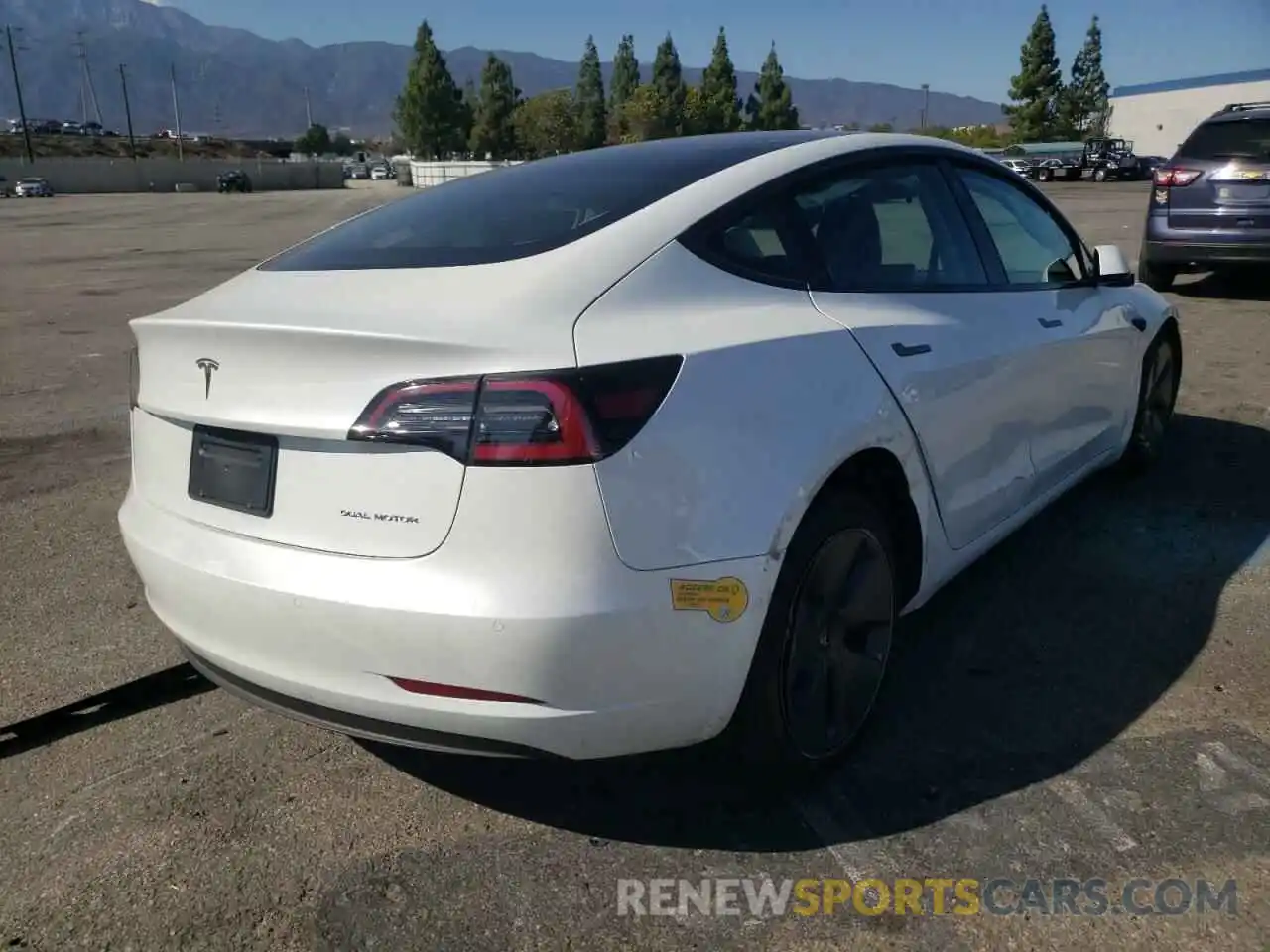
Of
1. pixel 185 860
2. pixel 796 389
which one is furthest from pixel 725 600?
pixel 185 860

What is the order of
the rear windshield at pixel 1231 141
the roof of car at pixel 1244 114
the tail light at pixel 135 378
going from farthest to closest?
1. the roof of car at pixel 1244 114
2. the rear windshield at pixel 1231 141
3. the tail light at pixel 135 378

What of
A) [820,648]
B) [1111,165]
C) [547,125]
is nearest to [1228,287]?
[820,648]

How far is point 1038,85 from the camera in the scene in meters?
80.8

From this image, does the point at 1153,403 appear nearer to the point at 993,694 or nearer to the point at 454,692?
the point at 993,694

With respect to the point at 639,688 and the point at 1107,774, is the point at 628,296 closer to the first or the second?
the point at 639,688

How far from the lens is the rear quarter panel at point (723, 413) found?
7.43 ft

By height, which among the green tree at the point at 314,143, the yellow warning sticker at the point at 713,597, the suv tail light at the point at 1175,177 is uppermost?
the suv tail light at the point at 1175,177

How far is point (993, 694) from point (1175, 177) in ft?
27.7

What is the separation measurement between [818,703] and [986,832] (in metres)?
0.48

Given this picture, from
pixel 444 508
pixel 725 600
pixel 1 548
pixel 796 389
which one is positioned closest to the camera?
pixel 444 508

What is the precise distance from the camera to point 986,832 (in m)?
2.63

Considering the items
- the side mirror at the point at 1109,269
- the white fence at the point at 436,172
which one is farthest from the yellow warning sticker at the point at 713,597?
the white fence at the point at 436,172

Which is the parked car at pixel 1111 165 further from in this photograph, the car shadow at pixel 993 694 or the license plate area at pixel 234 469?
the license plate area at pixel 234 469

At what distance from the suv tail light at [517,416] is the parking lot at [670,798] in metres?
0.37
